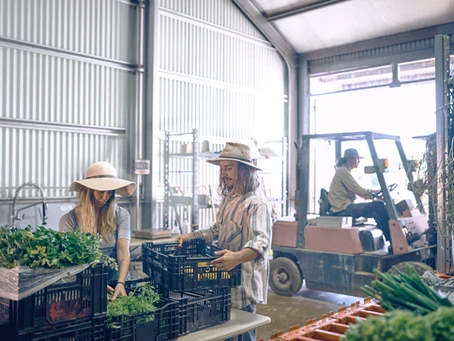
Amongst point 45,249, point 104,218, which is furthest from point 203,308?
point 104,218

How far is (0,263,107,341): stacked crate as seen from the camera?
6.79 feet

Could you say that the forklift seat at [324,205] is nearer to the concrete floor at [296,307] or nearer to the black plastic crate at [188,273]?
the concrete floor at [296,307]

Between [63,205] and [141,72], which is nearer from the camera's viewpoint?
[63,205]

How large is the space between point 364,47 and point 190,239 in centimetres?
706

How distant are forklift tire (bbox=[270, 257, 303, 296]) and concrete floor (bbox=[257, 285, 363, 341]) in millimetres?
98

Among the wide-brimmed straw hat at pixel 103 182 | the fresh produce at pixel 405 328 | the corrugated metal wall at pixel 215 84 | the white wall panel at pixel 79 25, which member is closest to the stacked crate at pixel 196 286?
the wide-brimmed straw hat at pixel 103 182

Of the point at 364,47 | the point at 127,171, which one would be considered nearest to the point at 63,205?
the point at 127,171

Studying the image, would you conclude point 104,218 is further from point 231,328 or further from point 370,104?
point 370,104

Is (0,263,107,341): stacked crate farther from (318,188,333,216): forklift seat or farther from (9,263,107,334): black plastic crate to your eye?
(318,188,333,216): forklift seat

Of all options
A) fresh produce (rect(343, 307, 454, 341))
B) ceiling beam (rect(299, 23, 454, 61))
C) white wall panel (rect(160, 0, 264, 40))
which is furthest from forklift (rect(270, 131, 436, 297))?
fresh produce (rect(343, 307, 454, 341))

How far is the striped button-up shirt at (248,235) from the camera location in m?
3.01

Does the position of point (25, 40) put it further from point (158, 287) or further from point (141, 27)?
point (158, 287)

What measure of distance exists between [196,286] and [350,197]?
3956mm

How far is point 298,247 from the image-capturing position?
6.66m
